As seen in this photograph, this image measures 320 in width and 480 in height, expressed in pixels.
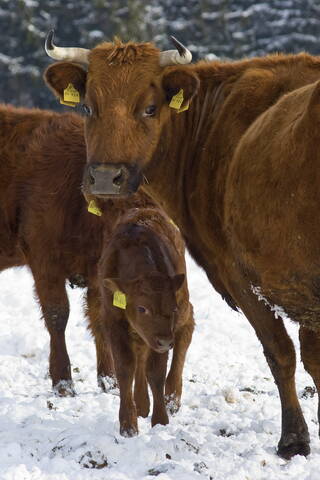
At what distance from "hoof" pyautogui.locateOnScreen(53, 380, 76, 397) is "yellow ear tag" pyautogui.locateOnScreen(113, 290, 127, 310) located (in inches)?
61.6

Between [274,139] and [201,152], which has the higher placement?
[274,139]

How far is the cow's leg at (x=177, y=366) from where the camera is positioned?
6.89 m

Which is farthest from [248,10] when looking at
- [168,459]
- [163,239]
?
[168,459]

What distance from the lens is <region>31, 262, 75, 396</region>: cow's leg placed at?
7.52m

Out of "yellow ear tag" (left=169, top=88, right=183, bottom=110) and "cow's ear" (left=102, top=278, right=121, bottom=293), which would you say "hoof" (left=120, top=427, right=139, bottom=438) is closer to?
"cow's ear" (left=102, top=278, right=121, bottom=293)

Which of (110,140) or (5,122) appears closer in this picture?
(110,140)

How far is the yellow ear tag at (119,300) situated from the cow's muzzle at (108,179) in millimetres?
909

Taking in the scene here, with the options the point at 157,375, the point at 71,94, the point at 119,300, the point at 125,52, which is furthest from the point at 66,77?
the point at 157,375

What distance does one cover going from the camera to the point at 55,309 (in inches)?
302

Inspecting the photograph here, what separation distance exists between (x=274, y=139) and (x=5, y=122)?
426cm

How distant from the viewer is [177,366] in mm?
7121

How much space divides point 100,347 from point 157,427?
7.00ft

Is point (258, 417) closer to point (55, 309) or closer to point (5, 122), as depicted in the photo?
point (55, 309)

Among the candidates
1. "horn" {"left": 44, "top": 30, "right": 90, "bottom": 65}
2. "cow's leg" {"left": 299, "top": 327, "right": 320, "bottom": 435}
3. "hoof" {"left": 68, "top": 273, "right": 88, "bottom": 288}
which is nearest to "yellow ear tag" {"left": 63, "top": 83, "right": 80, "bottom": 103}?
"horn" {"left": 44, "top": 30, "right": 90, "bottom": 65}
